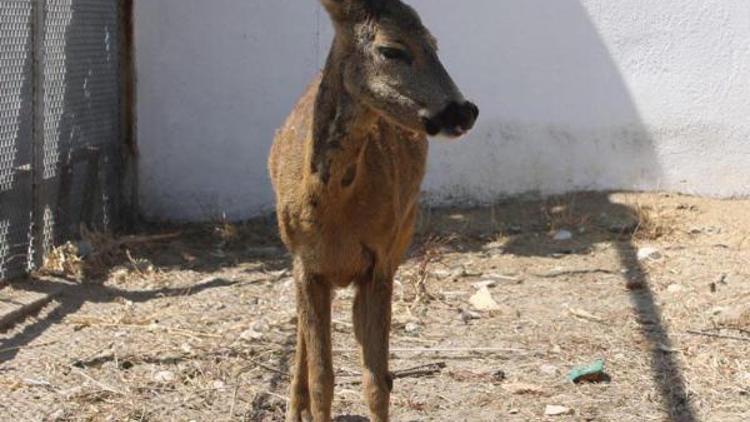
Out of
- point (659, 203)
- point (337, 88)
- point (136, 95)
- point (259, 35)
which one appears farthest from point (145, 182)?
point (337, 88)

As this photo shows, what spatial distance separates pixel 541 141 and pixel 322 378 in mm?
5654

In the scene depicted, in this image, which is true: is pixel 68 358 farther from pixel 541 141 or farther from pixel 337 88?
pixel 541 141

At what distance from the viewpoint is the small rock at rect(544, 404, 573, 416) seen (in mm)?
6699

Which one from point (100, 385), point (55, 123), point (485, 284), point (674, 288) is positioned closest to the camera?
point (100, 385)

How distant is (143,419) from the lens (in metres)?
6.56

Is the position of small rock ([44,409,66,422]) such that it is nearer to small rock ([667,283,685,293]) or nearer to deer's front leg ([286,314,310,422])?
deer's front leg ([286,314,310,422])

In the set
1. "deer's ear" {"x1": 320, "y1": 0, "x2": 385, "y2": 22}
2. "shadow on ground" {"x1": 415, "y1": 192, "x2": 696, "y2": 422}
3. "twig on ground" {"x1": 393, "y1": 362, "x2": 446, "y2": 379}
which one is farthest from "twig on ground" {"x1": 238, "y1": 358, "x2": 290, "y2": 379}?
"shadow on ground" {"x1": 415, "y1": 192, "x2": 696, "y2": 422}

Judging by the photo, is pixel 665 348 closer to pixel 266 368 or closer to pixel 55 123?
pixel 266 368

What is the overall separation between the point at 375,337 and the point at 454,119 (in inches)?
57.3

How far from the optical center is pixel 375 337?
599cm

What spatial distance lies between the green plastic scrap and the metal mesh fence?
398 centimetres

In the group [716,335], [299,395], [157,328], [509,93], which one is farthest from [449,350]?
[509,93]

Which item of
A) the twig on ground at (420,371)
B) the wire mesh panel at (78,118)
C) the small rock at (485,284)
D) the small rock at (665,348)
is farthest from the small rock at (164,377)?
the small rock at (665,348)

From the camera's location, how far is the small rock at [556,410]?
22.0ft
